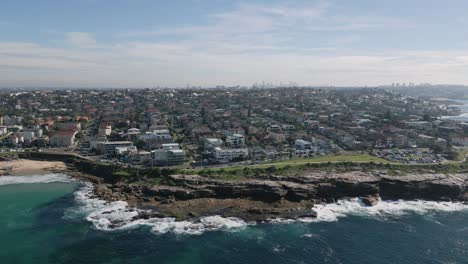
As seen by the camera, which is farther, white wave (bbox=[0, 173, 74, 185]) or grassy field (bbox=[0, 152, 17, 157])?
grassy field (bbox=[0, 152, 17, 157])

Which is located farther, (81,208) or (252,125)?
(252,125)

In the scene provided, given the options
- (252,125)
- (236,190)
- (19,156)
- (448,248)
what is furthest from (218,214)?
(252,125)

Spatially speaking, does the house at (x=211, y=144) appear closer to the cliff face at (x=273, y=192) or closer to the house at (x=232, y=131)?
the house at (x=232, y=131)

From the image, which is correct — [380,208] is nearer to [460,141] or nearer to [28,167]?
[460,141]

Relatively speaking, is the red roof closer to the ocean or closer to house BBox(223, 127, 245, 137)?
the ocean

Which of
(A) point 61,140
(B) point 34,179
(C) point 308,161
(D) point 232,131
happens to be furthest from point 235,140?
(B) point 34,179

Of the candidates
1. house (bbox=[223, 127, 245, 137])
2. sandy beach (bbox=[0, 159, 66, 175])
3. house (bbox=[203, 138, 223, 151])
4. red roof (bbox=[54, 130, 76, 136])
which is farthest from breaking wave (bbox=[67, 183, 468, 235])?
house (bbox=[223, 127, 245, 137])

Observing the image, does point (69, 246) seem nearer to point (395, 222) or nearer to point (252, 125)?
point (395, 222)
